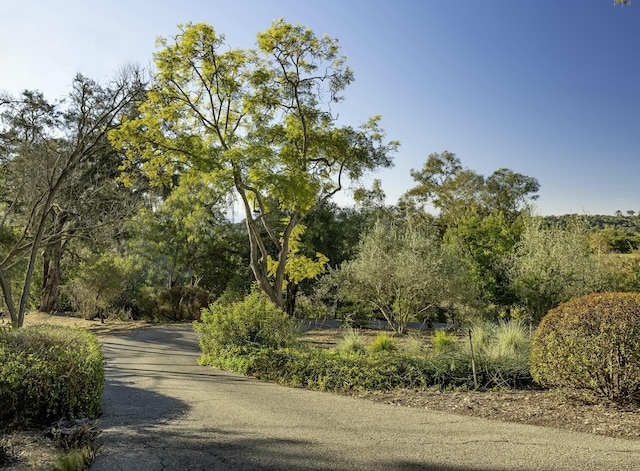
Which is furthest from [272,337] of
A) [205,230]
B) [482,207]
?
[482,207]

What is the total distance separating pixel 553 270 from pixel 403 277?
5614 millimetres

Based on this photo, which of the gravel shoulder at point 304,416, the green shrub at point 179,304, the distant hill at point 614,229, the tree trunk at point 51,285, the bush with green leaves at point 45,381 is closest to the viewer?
the gravel shoulder at point 304,416

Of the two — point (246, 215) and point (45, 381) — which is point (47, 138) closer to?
point (246, 215)

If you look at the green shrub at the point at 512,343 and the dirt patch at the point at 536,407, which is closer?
the dirt patch at the point at 536,407

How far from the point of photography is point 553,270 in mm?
15992

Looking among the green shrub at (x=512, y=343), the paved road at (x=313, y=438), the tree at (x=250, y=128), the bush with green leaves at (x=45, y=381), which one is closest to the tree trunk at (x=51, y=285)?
the tree at (x=250, y=128)

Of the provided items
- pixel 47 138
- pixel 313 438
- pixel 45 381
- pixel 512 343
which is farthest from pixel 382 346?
pixel 47 138

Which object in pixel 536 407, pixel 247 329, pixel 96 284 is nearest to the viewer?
pixel 536 407

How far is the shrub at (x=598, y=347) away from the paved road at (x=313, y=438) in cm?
134

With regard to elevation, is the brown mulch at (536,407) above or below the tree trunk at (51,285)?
below

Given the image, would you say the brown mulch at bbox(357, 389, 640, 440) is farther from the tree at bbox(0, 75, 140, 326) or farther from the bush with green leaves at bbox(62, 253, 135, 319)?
the bush with green leaves at bbox(62, 253, 135, 319)

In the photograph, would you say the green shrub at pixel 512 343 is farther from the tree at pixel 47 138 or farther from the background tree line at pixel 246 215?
the tree at pixel 47 138

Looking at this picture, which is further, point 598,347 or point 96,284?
point 96,284

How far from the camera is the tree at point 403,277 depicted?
14930 millimetres
